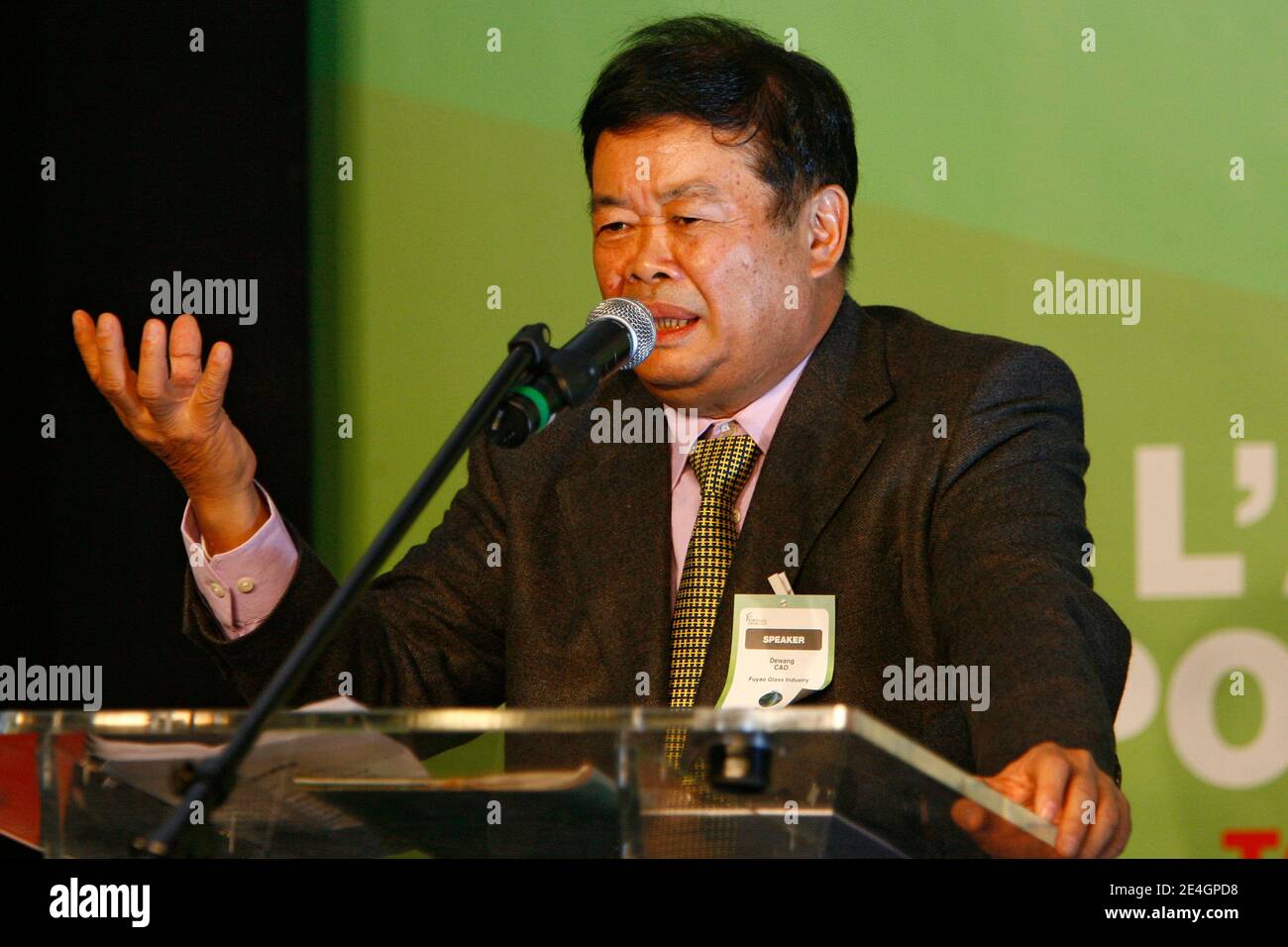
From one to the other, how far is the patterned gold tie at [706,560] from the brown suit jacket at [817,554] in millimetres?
21

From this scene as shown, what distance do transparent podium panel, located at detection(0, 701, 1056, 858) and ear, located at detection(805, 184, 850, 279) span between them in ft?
3.70

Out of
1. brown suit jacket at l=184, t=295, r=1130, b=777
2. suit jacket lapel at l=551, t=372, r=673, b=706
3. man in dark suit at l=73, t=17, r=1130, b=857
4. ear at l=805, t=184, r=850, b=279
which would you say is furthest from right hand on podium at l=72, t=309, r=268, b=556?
ear at l=805, t=184, r=850, b=279

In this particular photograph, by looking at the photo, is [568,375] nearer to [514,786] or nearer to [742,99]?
[514,786]

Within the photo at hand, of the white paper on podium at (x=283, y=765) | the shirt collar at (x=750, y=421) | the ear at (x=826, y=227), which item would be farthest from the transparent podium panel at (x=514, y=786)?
the ear at (x=826, y=227)

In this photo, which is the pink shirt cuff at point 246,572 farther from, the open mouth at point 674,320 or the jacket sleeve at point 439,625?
the open mouth at point 674,320

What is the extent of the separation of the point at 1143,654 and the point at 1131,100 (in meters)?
0.93

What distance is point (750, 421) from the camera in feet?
6.90

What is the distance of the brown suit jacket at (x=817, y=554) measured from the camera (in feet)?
5.71

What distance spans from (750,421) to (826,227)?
0.95 ft

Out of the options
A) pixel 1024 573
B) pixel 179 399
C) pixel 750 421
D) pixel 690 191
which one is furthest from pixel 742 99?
pixel 179 399

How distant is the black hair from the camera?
6.69 ft

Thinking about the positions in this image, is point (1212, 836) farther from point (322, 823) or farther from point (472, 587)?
point (322, 823)

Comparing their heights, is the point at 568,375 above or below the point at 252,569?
above

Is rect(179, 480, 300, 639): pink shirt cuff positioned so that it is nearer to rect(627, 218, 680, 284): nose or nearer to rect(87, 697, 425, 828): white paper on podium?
rect(627, 218, 680, 284): nose
